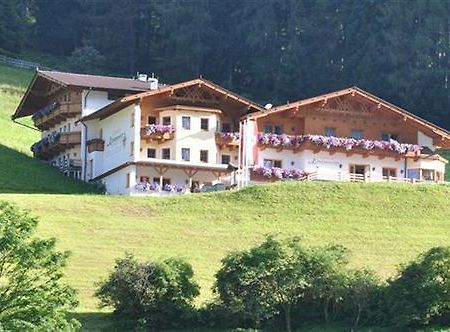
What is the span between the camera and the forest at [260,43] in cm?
10262

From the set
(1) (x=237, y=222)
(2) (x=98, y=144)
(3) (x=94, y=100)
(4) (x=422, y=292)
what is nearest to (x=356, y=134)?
(2) (x=98, y=144)

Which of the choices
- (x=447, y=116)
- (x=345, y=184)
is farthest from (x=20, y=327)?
(x=447, y=116)

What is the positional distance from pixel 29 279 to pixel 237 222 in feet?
73.5

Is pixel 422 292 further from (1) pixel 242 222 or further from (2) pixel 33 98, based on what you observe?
(2) pixel 33 98

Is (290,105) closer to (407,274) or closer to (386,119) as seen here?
(386,119)

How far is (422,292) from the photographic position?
4256 centimetres

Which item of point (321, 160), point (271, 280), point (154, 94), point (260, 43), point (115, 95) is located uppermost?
point (260, 43)

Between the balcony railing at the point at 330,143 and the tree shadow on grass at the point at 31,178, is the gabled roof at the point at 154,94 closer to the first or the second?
the balcony railing at the point at 330,143

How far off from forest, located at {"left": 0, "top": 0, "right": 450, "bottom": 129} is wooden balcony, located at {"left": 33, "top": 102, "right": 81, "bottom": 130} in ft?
97.7

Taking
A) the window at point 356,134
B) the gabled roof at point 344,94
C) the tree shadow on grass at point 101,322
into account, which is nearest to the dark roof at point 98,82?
the gabled roof at point 344,94

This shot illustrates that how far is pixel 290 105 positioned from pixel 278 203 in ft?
45.0

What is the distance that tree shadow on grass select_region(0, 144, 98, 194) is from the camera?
228 ft

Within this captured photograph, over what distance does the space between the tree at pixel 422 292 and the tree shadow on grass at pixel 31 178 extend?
29.2 meters

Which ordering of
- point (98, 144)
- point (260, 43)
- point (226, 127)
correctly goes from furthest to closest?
point (260, 43)
point (98, 144)
point (226, 127)
